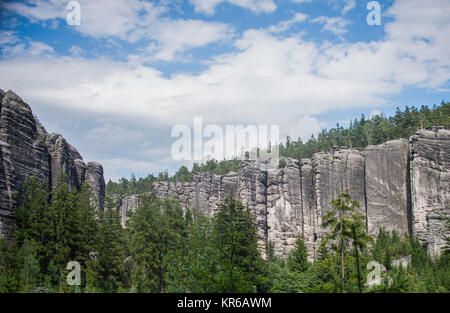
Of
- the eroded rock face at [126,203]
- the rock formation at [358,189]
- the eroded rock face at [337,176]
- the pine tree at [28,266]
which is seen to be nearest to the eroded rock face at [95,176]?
the rock formation at [358,189]

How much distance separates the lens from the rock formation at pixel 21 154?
3864 centimetres

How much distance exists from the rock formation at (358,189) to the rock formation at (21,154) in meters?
34.1

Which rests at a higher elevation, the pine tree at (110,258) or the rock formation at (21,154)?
the rock formation at (21,154)

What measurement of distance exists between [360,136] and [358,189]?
22353 millimetres

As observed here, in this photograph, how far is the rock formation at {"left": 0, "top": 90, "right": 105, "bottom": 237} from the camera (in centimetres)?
3864

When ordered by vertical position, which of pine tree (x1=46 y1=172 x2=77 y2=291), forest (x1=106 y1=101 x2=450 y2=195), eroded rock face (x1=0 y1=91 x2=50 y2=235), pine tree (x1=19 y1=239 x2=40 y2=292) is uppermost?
forest (x1=106 y1=101 x2=450 y2=195)

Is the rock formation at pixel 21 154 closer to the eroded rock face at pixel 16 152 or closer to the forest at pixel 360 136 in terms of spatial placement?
the eroded rock face at pixel 16 152

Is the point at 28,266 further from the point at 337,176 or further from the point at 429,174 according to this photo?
the point at 337,176

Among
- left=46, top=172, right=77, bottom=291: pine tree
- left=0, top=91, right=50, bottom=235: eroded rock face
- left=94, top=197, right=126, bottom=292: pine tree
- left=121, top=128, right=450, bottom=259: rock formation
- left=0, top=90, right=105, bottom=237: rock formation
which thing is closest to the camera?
left=46, top=172, right=77, bottom=291: pine tree

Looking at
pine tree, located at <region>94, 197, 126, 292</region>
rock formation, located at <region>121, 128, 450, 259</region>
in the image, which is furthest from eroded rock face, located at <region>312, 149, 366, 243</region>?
pine tree, located at <region>94, 197, 126, 292</region>

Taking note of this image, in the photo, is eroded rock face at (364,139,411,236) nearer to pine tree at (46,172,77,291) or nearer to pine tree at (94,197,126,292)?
pine tree at (94,197,126,292)

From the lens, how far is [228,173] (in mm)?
106750

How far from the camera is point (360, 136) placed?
106 meters
